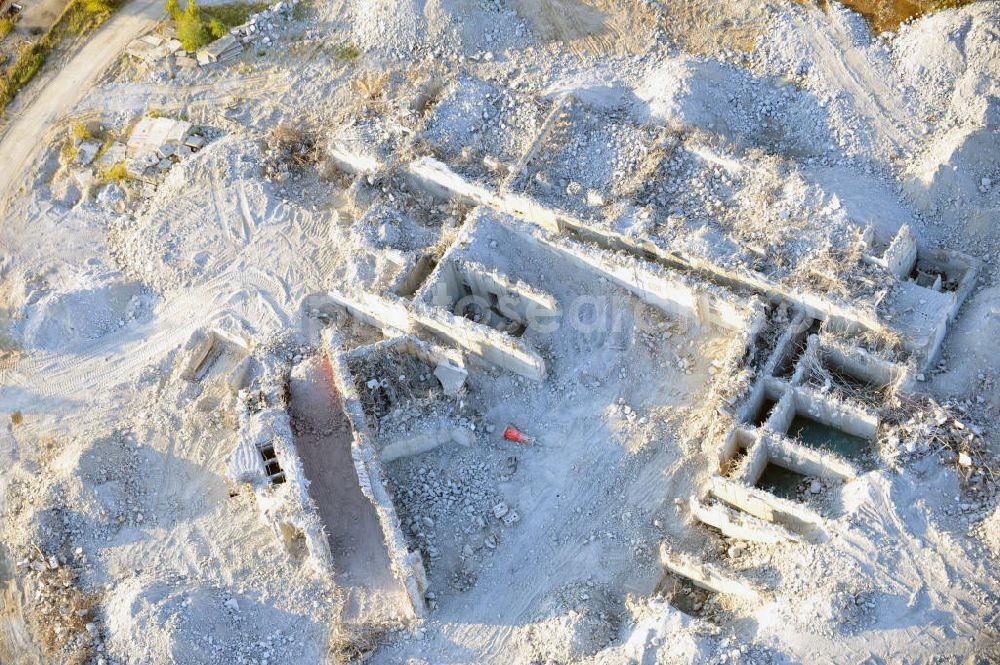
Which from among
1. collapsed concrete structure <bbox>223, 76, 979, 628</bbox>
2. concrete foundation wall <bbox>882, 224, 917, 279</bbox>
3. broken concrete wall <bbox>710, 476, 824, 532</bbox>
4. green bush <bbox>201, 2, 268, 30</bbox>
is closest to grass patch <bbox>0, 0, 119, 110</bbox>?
green bush <bbox>201, 2, 268, 30</bbox>

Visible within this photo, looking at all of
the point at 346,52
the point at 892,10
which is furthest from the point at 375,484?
the point at 892,10

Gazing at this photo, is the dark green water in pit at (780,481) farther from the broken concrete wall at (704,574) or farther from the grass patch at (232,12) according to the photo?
the grass patch at (232,12)

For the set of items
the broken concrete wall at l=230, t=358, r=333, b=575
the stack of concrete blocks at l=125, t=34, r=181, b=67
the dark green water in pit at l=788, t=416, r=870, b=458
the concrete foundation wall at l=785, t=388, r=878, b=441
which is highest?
the stack of concrete blocks at l=125, t=34, r=181, b=67

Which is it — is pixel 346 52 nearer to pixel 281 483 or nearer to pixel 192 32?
pixel 192 32

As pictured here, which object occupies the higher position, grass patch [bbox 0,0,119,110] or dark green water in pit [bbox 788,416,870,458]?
grass patch [bbox 0,0,119,110]

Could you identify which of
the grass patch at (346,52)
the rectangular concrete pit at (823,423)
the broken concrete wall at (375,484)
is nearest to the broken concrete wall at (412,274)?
the broken concrete wall at (375,484)

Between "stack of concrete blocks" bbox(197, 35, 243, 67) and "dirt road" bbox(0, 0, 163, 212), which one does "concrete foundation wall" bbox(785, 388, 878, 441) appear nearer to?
"stack of concrete blocks" bbox(197, 35, 243, 67)

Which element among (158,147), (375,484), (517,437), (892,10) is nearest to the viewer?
(375,484)
